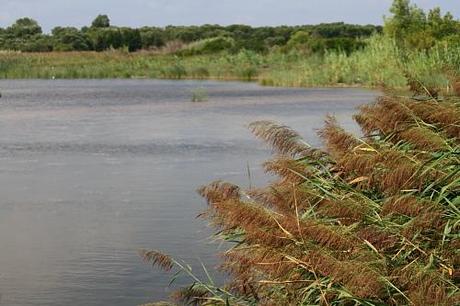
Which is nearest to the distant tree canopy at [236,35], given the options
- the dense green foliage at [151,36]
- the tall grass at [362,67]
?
the dense green foliage at [151,36]

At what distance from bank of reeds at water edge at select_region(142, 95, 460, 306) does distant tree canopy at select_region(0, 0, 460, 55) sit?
29893mm

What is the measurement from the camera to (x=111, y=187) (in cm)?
1141

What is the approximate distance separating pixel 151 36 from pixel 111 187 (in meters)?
69.8

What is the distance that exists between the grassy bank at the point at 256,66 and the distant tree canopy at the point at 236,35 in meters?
2.12

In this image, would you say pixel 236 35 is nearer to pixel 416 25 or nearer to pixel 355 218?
pixel 416 25

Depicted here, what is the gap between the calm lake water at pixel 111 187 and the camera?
288 inches

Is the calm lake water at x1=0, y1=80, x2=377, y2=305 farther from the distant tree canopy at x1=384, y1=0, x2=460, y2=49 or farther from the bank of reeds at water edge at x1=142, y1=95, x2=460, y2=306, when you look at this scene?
the distant tree canopy at x1=384, y1=0, x2=460, y2=49

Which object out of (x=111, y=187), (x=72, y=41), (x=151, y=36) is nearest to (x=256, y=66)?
(x=72, y=41)

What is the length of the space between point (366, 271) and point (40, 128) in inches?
648

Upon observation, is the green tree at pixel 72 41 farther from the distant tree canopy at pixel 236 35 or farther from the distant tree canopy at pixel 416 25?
the distant tree canopy at pixel 416 25

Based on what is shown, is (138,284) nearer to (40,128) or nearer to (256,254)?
(256,254)

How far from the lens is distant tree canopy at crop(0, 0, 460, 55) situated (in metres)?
41.7

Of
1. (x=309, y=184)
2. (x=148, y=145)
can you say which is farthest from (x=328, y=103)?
(x=309, y=184)

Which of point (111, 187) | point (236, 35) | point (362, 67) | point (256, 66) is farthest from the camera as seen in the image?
point (236, 35)
